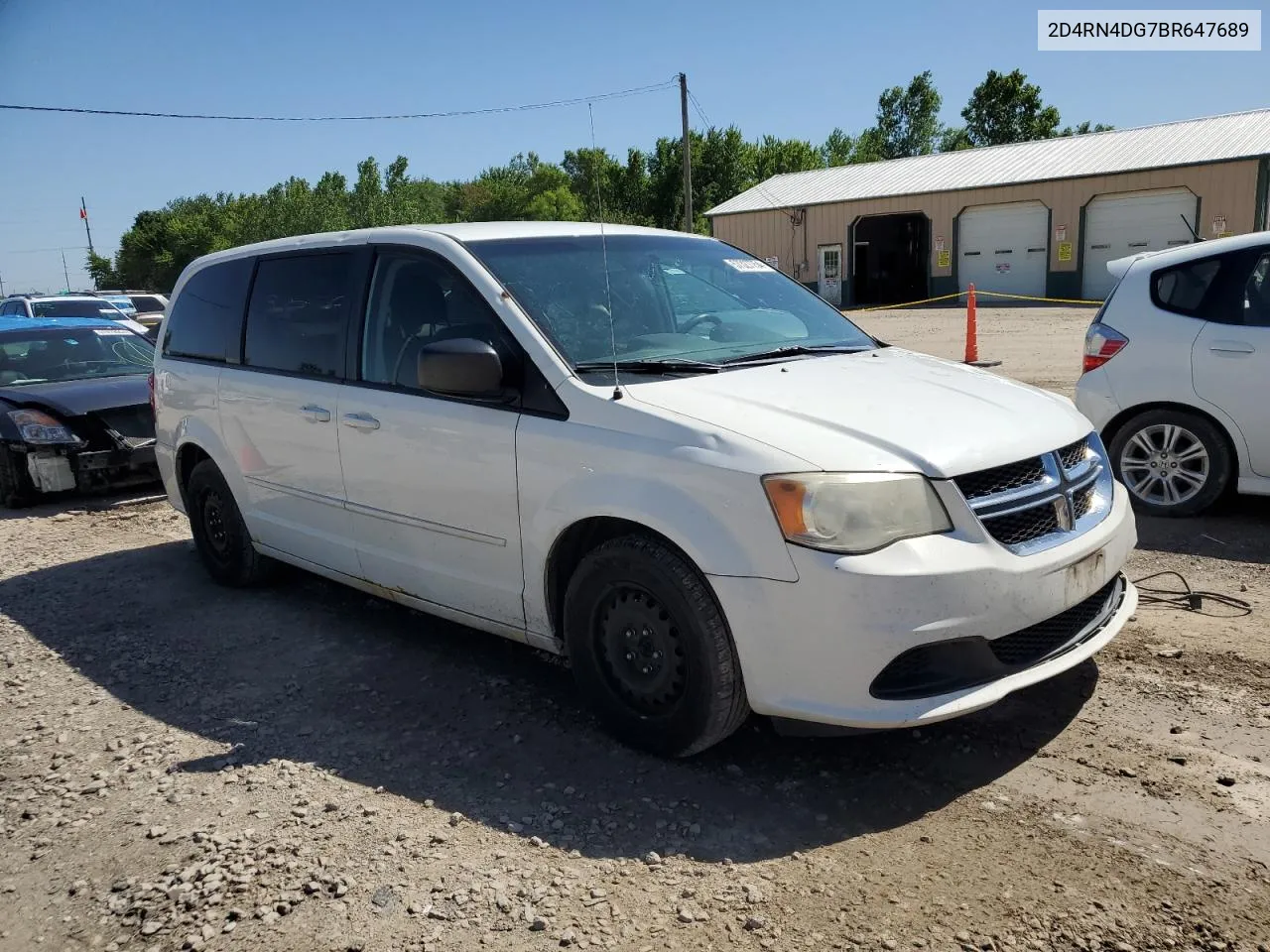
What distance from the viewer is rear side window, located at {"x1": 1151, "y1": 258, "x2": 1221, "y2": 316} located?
6.08 meters

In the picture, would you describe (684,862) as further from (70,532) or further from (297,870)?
(70,532)

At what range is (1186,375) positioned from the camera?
237 inches

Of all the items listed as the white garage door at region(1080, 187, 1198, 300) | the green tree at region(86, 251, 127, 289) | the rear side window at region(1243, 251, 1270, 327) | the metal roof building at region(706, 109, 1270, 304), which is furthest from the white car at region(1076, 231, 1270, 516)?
the green tree at region(86, 251, 127, 289)

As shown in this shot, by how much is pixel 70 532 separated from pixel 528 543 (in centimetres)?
558

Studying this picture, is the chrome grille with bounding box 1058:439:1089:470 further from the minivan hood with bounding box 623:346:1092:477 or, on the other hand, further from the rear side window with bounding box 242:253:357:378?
the rear side window with bounding box 242:253:357:378

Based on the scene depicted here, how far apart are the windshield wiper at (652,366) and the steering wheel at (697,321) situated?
43 cm

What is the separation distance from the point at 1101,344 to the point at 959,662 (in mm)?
4128

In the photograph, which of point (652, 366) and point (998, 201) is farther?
point (998, 201)

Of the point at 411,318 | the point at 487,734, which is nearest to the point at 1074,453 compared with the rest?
the point at 487,734

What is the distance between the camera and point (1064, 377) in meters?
12.5

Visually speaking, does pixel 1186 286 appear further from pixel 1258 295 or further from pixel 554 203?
pixel 554 203

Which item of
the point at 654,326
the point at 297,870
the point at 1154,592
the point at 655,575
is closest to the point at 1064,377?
the point at 1154,592

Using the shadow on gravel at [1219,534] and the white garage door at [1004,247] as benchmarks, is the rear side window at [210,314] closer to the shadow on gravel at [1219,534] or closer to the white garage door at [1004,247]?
the shadow on gravel at [1219,534]

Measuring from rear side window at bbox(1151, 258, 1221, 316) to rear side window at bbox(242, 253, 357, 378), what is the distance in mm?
4841
